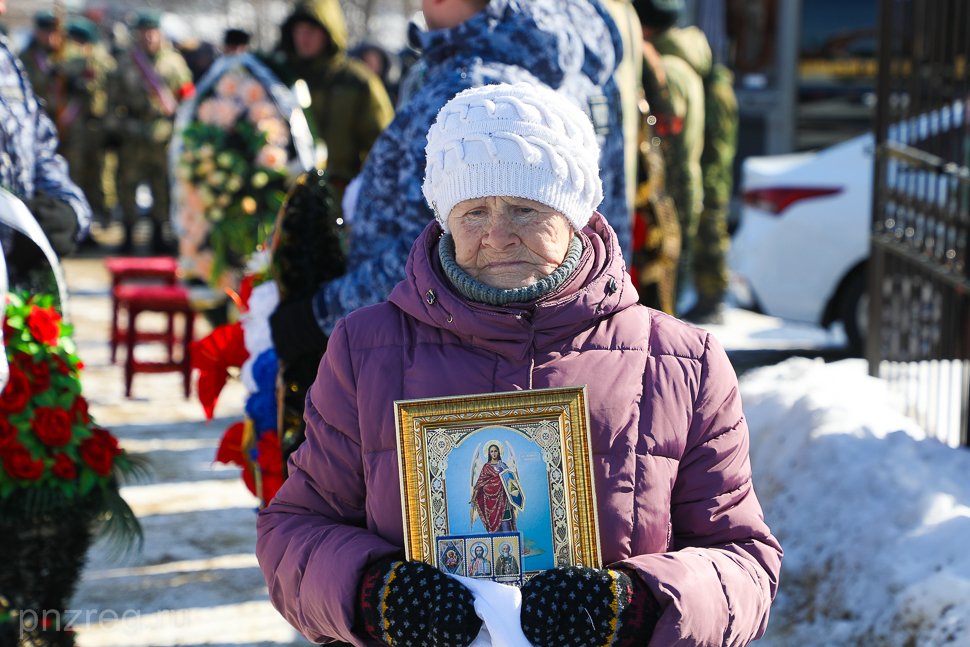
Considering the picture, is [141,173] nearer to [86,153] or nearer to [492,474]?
[86,153]

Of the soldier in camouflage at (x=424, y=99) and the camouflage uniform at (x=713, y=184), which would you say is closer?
the soldier in camouflage at (x=424, y=99)

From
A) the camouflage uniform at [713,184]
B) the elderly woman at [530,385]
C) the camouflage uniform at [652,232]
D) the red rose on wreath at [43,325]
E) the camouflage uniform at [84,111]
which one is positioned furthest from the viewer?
the camouflage uniform at [84,111]

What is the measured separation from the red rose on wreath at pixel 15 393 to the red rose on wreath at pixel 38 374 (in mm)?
26

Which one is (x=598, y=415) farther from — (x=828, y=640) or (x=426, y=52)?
(x=828, y=640)

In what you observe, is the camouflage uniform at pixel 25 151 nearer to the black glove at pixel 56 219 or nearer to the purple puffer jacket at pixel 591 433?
the black glove at pixel 56 219

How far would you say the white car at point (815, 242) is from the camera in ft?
27.2

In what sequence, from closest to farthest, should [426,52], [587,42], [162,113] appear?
[426,52] < [587,42] < [162,113]

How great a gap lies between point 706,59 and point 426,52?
6062 millimetres

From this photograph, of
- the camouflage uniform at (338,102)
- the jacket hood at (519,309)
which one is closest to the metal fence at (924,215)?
the camouflage uniform at (338,102)

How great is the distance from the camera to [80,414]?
3619mm

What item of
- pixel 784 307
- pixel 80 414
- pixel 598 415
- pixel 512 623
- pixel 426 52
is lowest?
pixel 784 307

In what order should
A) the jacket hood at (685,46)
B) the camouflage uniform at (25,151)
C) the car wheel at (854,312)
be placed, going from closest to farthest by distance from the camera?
1. the camouflage uniform at (25,151)
2. the jacket hood at (685,46)
3. the car wheel at (854,312)

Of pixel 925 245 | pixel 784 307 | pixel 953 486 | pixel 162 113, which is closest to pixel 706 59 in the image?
pixel 784 307

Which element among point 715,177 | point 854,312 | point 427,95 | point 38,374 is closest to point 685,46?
point 715,177
